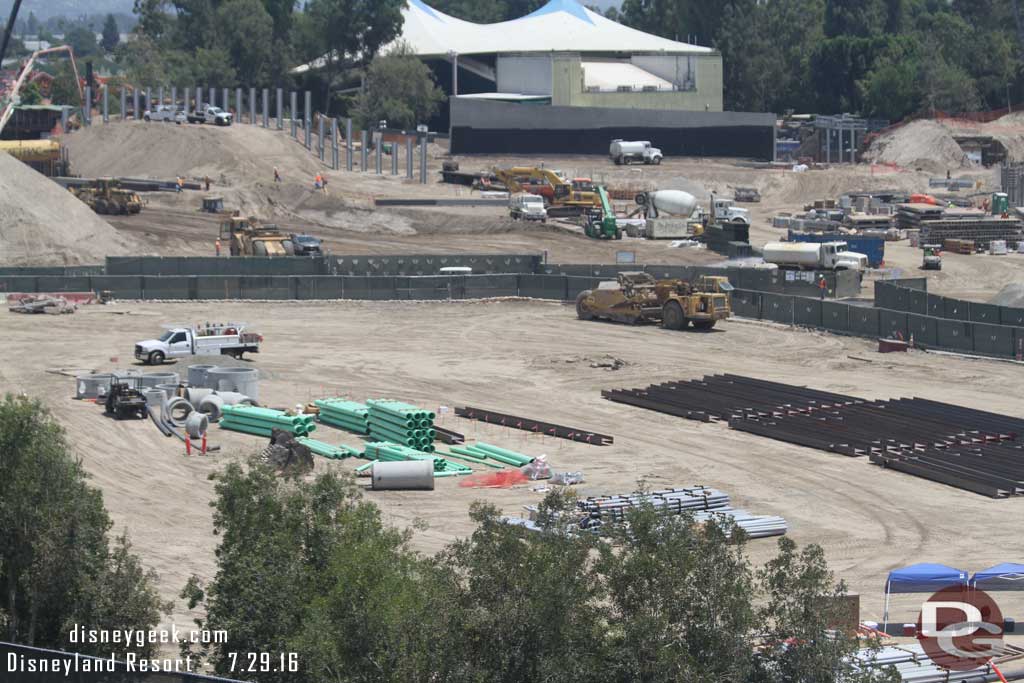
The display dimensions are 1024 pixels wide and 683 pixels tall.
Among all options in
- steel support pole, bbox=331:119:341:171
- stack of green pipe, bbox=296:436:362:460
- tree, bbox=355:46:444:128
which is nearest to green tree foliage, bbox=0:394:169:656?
stack of green pipe, bbox=296:436:362:460

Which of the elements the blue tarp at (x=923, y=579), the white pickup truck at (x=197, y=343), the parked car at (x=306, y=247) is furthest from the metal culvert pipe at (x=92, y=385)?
the parked car at (x=306, y=247)

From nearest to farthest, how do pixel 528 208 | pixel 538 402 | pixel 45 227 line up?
pixel 538 402
pixel 45 227
pixel 528 208

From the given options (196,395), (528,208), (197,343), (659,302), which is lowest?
(196,395)

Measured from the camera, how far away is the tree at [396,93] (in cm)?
12444

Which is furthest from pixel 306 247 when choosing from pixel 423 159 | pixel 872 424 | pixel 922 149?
pixel 922 149

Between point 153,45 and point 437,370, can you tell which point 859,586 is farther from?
point 153,45

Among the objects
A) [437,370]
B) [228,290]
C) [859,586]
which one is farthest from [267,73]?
[859,586]

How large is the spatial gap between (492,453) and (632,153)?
239ft

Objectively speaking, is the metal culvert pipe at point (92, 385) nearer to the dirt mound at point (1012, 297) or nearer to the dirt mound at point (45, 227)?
the dirt mound at point (45, 227)

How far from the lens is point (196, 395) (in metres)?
36.5

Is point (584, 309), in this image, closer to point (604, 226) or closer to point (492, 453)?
point (492, 453)

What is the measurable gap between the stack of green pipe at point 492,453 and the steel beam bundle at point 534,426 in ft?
5.99

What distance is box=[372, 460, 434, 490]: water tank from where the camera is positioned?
30312mm

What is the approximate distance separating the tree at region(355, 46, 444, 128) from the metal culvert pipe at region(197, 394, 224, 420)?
3536 inches
